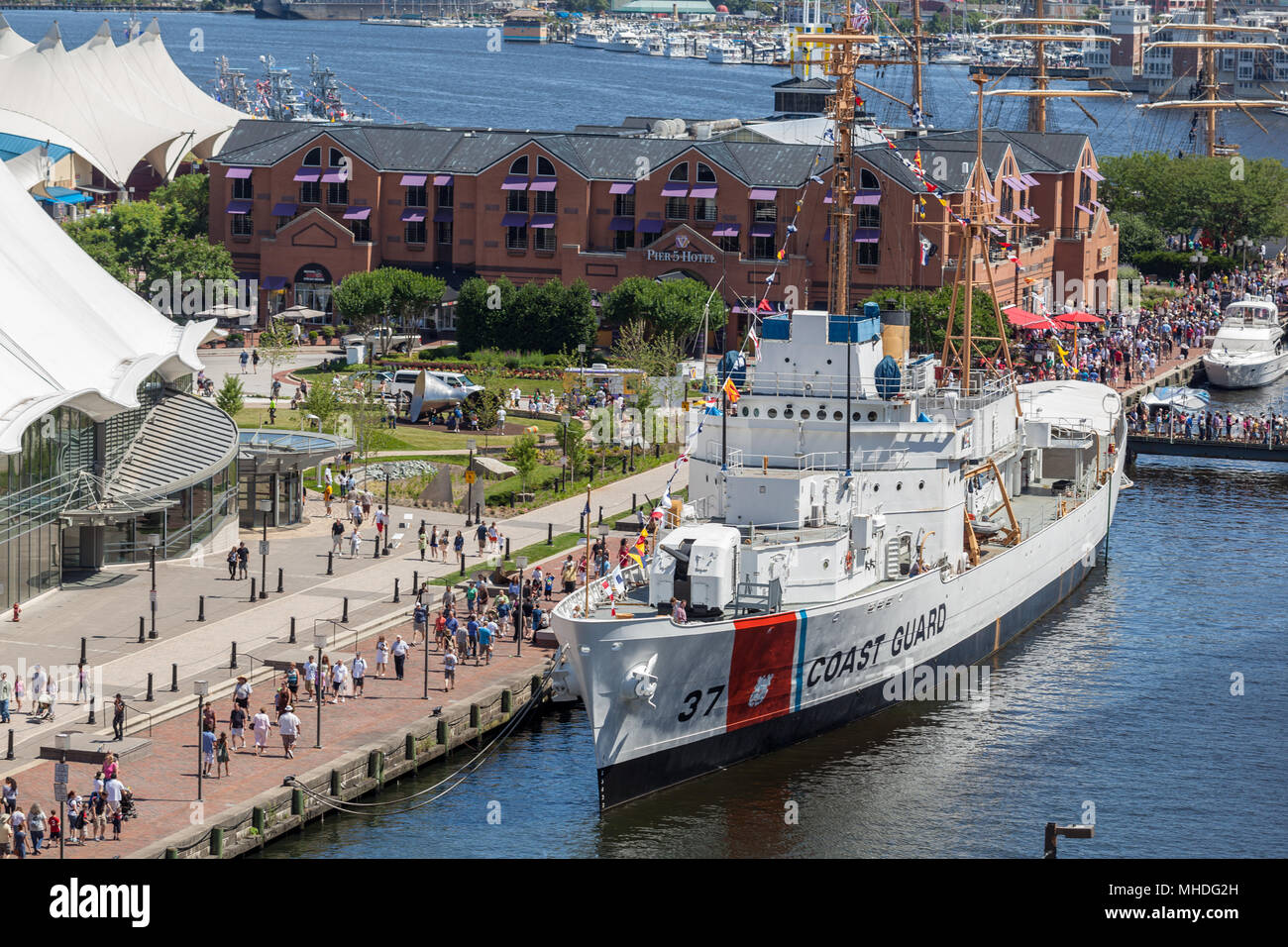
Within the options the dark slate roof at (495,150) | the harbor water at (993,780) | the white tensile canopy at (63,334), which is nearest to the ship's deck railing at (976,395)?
the harbor water at (993,780)

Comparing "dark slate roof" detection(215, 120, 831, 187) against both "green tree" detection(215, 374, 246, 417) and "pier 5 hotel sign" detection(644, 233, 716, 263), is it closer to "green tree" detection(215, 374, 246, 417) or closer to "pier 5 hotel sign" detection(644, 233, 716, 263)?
"pier 5 hotel sign" detection(644, 233, 716, 263)

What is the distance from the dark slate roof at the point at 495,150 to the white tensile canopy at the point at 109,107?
26.6 m

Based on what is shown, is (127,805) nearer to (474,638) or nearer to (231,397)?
(474,638)

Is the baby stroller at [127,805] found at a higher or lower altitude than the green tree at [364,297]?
lower

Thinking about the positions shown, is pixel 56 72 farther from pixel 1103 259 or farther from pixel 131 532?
pixel 131 532

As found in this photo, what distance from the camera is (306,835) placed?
155 ft

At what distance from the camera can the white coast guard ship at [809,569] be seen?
50.1 metres

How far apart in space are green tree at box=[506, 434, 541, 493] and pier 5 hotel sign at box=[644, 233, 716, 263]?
36.0 metres

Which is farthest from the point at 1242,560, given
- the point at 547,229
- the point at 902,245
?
the point at 547,229

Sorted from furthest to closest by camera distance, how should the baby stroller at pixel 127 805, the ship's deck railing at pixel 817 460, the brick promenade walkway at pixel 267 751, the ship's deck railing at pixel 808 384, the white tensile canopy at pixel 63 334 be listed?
the white tensile canopy at pixel 63 334
the ship's deck railing at pixel 808 384
the ship's deck railing at pixel 817 460
the brick promenade walkway at pixel 267 751
the baby stroller at pixel 127 805

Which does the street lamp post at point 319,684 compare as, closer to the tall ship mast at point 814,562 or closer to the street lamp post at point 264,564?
the tall ship mast at point 814,562

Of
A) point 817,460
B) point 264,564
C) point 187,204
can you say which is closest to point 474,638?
point 264,564

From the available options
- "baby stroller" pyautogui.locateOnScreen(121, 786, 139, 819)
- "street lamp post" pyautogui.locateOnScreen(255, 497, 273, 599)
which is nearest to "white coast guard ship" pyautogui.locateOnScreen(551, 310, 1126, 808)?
"baby stroller" pyautogui.locateOnScreen(121, 786, 139, 819)

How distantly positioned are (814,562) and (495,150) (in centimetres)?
7047
